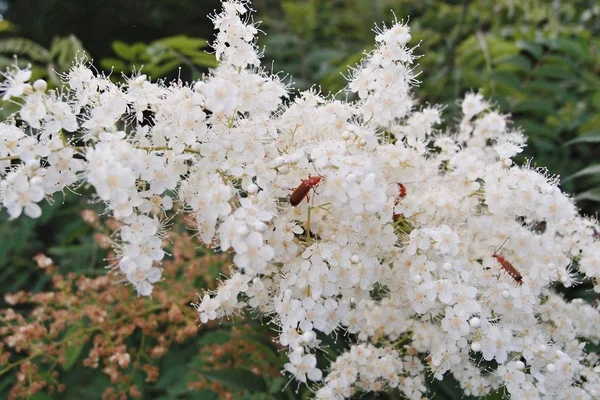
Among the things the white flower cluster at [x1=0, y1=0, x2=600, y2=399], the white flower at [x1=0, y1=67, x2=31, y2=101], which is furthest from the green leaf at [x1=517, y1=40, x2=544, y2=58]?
the white flower at [x1=0, y1=67, x2=31, y2=101]

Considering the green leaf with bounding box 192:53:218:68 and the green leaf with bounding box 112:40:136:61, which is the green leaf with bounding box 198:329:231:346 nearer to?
the green leaf with bounding box 192:53:218:68

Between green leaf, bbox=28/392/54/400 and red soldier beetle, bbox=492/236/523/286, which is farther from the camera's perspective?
green leaf, bbox=28/392/54/400

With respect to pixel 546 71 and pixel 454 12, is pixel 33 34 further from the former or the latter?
pixel 546 71

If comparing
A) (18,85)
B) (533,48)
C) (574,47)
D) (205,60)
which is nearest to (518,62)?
(533,48)

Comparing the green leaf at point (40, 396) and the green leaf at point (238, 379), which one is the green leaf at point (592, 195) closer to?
the green leaf at point (238, 379)

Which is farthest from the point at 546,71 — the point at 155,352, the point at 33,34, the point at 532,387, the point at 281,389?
the point at 33,34

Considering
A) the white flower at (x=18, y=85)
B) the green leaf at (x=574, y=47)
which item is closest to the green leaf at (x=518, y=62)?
the green leaf at (x=574, y=47)

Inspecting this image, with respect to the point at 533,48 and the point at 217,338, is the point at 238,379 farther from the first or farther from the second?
the point at 533,48
